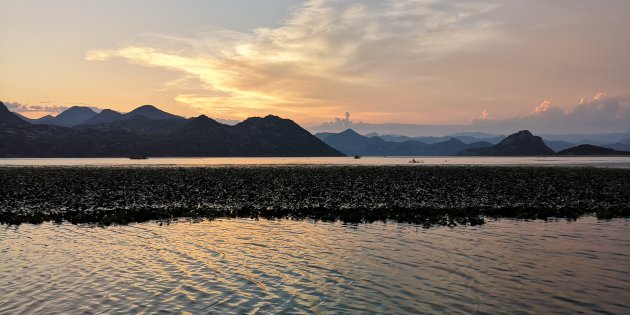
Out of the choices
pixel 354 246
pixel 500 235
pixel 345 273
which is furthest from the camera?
pixel 500 235

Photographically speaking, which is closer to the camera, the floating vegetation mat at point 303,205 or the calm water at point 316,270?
the calm water at point 316,270

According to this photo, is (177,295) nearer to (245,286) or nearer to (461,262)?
(245,286)

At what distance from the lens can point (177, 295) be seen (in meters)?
17.3

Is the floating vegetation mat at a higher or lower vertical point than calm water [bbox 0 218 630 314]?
higher

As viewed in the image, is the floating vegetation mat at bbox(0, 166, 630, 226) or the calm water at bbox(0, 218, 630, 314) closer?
the calm water at bbox(0, 218, 630, 314)

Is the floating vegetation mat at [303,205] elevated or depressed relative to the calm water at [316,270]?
elevated

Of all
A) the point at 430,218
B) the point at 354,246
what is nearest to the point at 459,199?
the point at 430,218

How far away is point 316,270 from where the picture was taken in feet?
70.1

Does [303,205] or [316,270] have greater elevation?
[303,205]

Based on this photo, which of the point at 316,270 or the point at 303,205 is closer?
the point at 316,270

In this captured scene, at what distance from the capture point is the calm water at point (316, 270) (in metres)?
16.3

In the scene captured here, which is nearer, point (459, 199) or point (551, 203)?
point (551, 203)

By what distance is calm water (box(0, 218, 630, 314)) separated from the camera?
641 inches

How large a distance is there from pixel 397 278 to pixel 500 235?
14662mm
